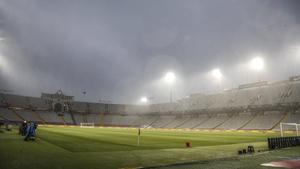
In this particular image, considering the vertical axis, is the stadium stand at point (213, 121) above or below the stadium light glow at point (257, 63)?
below

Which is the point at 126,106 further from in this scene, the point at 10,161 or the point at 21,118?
the point at 10,161

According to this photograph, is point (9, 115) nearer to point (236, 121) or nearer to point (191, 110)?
point (191, 110)

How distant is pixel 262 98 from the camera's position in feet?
270

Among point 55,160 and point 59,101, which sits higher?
point 59,101

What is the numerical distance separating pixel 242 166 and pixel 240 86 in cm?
8788

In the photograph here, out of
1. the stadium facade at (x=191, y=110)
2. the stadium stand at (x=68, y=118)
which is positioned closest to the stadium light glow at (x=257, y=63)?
the stadium facade at (x=191, y=110)

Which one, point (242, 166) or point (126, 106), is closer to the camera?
point (242, 166)

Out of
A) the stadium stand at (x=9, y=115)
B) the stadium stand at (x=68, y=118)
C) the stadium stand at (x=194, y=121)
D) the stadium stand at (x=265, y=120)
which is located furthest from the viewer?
the stadium stand at (x=68, y=118)

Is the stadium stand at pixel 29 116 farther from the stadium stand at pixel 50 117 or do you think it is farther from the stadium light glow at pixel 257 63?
the stadium light glow at pixel 257 63

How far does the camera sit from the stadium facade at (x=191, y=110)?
75000mm

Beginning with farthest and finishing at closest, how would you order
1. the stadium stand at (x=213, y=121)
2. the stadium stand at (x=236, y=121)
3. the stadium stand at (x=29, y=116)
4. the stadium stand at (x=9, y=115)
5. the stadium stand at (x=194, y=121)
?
the stadium stand at (x=29, y=116) < the stadium stand at (x=194, y=121) < the stadium stand at (x=9, y=115) < the stadium stand at (x=213, y=121) < the stadium stand at (x=236, y=121)

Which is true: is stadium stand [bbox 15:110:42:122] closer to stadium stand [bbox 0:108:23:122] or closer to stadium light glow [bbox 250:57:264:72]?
stadium stand [bbox 0:108:23:122]

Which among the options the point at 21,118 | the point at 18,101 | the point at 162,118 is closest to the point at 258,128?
the point at 162,118

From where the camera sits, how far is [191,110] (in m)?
101
